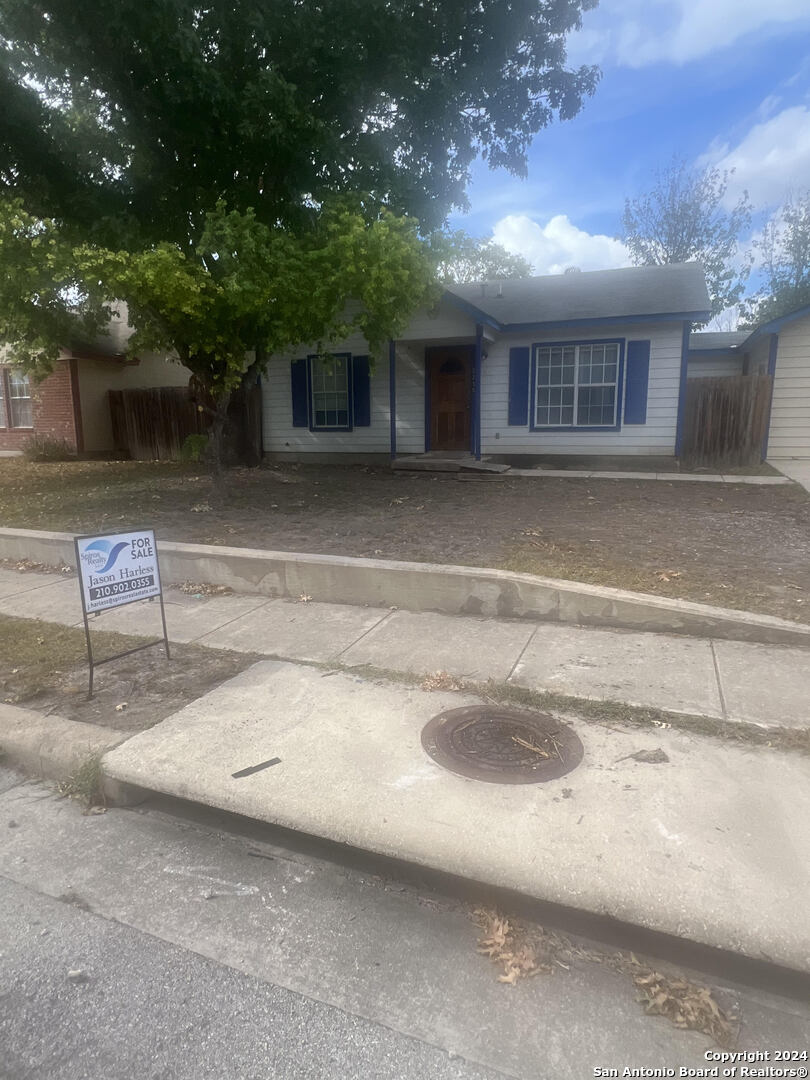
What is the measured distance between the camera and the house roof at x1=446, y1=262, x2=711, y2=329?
→ 12.8 m

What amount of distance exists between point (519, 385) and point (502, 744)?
11.5 metres

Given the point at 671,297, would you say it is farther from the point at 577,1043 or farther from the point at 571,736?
the point at 577,1043

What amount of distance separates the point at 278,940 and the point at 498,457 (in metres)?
12.5

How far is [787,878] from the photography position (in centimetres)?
247

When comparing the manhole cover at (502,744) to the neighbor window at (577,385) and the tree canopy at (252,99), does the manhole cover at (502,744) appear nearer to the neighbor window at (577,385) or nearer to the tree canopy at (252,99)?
the tree canopy at (252,99)

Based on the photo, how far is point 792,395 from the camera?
13789mm

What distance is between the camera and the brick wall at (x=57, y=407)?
1838cm


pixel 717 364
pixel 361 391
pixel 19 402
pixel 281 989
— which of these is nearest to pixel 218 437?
pixel 361 391

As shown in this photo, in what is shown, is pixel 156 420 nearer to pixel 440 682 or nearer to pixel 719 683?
pixel 440 682

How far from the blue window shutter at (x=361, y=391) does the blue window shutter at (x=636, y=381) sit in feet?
18.3

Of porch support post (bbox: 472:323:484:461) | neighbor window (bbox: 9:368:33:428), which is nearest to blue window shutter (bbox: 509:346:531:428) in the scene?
porch support post (bbox: 472:323:484:461)

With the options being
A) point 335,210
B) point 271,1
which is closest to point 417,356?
point 335,210

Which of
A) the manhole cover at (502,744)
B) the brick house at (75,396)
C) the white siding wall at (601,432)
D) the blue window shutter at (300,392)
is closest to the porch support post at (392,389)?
the white siding wall at (601,432)

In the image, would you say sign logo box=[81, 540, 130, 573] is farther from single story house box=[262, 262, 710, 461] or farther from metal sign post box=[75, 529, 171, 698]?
single story house box=[262, 262, 710, 461]
